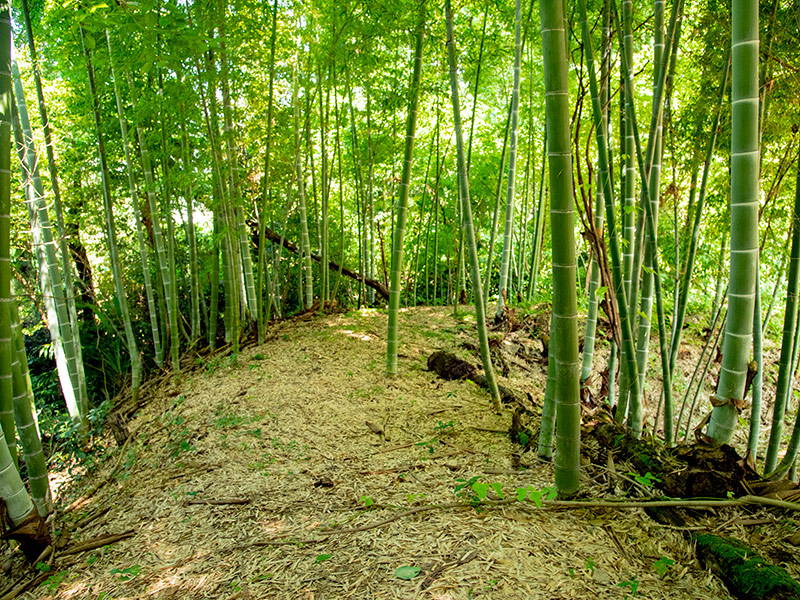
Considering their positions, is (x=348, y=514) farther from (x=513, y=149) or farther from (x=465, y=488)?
(x=513, y=149)

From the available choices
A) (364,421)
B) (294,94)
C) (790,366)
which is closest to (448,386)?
(364,421)

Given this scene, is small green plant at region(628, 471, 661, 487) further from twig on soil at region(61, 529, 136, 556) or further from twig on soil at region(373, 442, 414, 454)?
twig on soil at region(61, 529, 136, 556)

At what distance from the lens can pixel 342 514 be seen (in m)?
2.14

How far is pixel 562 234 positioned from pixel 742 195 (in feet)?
1.85

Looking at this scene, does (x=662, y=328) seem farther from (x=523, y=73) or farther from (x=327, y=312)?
(x=523, y=73)

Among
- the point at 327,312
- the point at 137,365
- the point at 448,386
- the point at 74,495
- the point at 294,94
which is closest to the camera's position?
→ the point at 74,495

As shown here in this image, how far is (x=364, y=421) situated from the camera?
3.28 meters

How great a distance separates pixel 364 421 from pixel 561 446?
168 cm

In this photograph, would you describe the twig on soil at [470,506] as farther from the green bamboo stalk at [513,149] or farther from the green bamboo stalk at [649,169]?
the green bamboo stalk at [513,149]

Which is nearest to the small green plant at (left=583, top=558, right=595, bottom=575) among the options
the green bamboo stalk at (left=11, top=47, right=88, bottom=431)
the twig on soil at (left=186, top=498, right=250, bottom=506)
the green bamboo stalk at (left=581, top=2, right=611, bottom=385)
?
the green bamboo stalk at (left=581, top=2, right=611, bottom=385)

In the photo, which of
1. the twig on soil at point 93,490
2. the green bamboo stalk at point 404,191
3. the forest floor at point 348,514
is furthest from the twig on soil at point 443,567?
the twig on soil at point 93,490

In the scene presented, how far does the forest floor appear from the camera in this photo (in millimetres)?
1606

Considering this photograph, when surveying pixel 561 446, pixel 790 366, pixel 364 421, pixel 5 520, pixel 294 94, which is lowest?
pixel 364 421

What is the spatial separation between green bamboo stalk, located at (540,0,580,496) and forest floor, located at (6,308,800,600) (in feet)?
0.97
